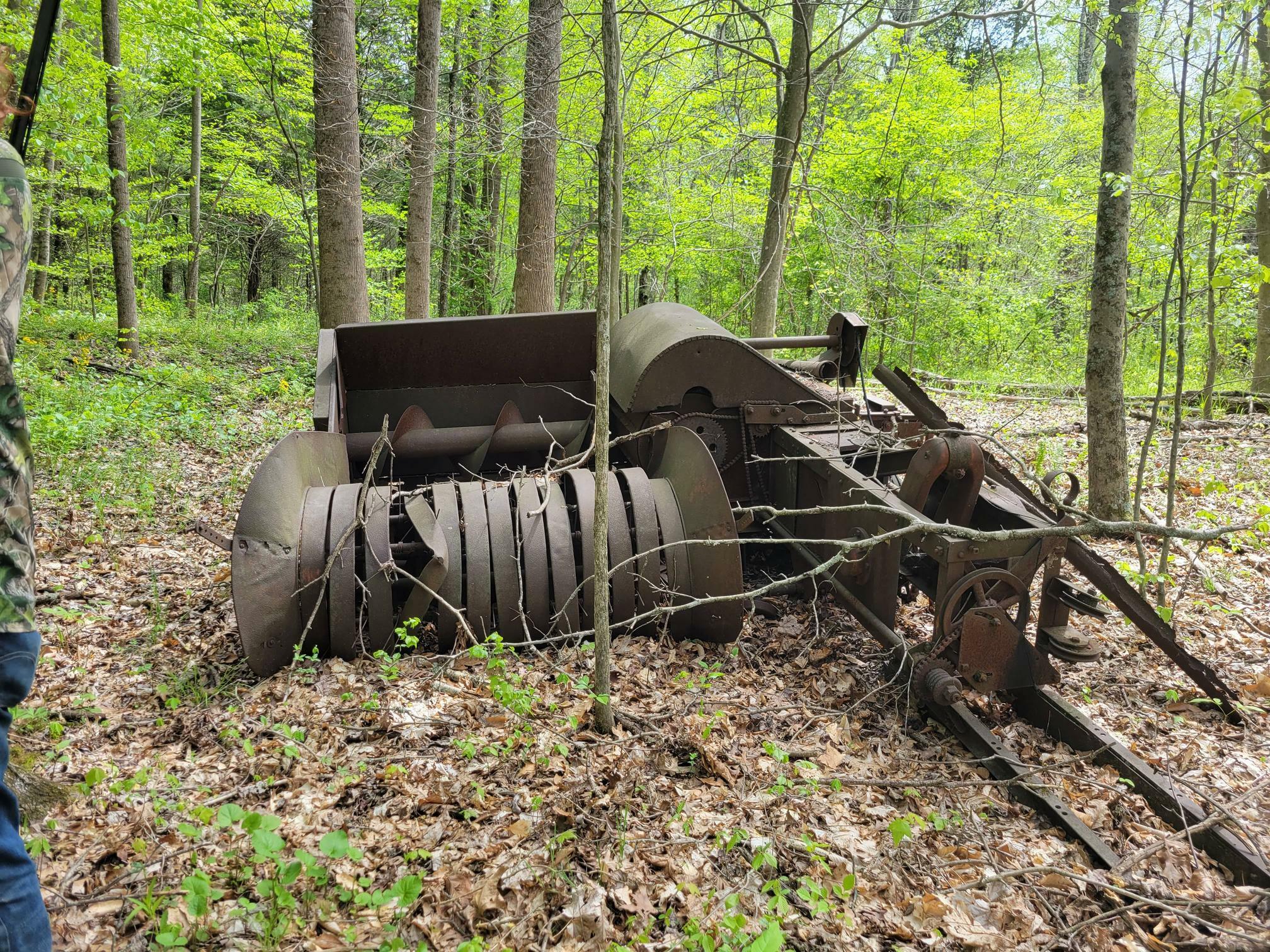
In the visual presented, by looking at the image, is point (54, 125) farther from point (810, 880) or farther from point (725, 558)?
point (810, 880)

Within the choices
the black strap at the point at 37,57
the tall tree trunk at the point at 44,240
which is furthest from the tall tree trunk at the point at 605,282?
the tall tree trunk at the point at 44,240

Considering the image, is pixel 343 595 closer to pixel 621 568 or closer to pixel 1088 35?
pixel 621 568

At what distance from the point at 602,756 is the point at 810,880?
0.88 meters

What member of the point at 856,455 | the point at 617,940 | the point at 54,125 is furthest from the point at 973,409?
the point at 54,125

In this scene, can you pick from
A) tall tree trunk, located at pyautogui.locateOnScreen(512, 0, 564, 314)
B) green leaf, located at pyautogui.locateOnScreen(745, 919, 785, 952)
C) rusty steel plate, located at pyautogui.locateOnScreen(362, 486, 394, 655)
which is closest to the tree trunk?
tall tree trunk, located at pyautogui.locateOnScreen(512, 0, 564, 314)

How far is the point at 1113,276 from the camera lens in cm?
510

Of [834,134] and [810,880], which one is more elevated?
[834,134]

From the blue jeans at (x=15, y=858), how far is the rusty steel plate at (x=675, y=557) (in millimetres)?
2625

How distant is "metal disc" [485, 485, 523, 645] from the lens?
3682 millimetres

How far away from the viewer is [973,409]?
9.91m

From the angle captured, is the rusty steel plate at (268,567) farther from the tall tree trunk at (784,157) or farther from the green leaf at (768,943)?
the tall tree trunk at (784,157)

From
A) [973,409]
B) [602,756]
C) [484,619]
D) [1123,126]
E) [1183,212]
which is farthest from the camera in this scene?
[973,409]

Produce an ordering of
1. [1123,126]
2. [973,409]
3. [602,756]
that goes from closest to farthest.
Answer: [602,756] < [1123,126] < [973,409]

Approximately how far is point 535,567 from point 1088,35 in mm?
10169
